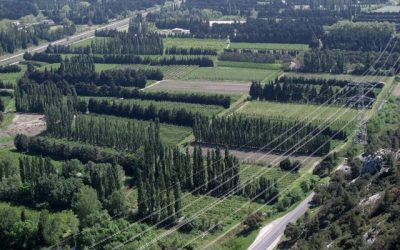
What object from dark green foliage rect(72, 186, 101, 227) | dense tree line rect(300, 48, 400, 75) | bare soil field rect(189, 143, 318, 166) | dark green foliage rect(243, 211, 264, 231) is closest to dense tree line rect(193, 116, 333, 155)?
bare soil field rect(189, 143, 318, 166)

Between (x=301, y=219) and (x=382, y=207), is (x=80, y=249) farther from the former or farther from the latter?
(x=382, y=207)

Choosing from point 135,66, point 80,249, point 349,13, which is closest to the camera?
point 80,249

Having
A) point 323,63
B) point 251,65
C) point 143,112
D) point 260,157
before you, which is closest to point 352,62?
point 323,63

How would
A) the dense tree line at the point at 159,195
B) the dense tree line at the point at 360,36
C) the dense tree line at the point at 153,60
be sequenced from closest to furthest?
the dense tree line at the point at 159,195, the dense tree line at the point at 153,60, the dense tree line at the point at 360,36

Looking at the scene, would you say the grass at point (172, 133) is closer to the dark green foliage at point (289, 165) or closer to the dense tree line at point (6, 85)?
the dark green foliage at point (289, 165)

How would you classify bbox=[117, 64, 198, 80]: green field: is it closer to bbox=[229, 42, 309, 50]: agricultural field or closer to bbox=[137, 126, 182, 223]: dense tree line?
bbox=[229, 42, 309, 50]: agricultural field

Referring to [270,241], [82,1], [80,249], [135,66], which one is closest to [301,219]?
[270,241]

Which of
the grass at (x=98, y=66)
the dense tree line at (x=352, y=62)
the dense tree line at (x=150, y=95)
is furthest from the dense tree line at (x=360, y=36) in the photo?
the grass at (x=98, y=66)
